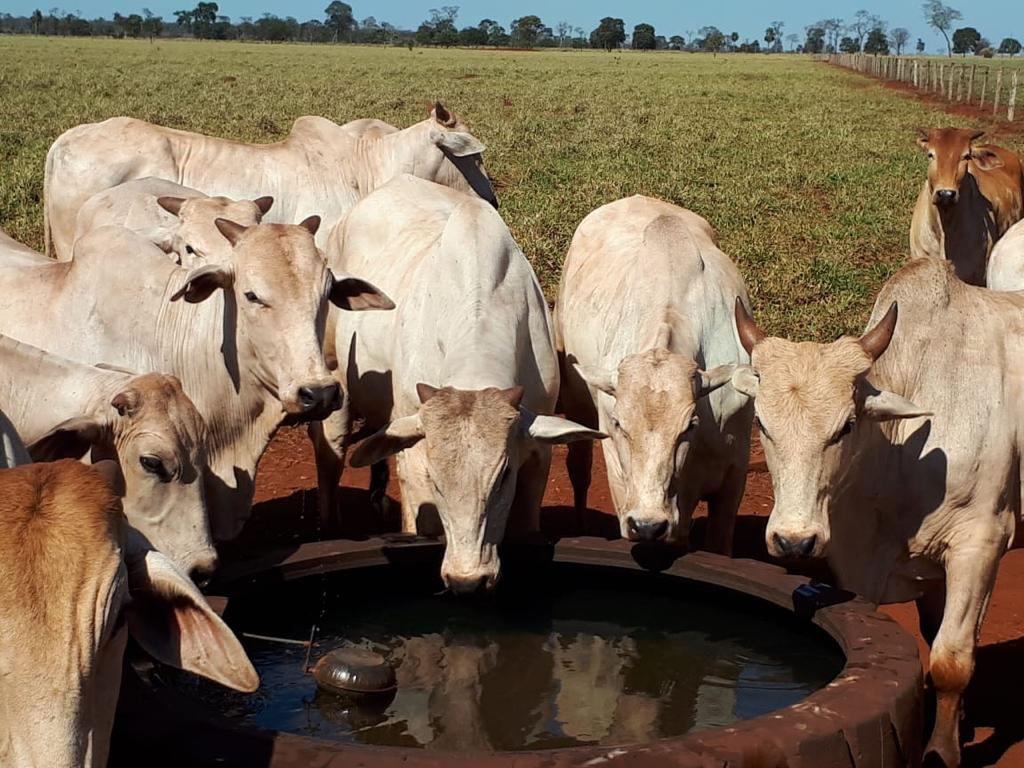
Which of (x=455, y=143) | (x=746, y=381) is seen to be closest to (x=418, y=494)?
(x=746, y=381)

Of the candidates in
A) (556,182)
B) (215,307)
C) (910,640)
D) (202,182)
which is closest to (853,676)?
(910,640)

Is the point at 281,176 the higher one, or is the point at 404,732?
the point at 281,176

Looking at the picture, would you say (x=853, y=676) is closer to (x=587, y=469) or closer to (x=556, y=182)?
(x=587, y=469)

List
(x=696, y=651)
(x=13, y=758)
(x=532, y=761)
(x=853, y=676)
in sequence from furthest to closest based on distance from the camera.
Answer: (x=696, y=651), (x=853, y=676), (x=532, y=761), (x=13, y=758)

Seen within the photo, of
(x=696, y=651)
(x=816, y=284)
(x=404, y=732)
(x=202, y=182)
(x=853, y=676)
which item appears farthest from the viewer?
(x=816, y=284)

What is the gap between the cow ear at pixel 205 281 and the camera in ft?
19.5

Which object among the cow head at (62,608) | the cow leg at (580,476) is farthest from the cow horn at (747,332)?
the cow head at (62,608)

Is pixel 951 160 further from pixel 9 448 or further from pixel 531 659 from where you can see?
pixel 9 448

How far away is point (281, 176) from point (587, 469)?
12.8 ft

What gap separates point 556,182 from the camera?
61.0 ft

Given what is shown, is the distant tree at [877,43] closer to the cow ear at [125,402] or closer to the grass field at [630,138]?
the grass field at [630,138]

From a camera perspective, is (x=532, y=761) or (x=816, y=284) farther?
(x=816, y=284)

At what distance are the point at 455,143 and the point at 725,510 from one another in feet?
17.6

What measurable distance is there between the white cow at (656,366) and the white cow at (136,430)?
4.98ft
